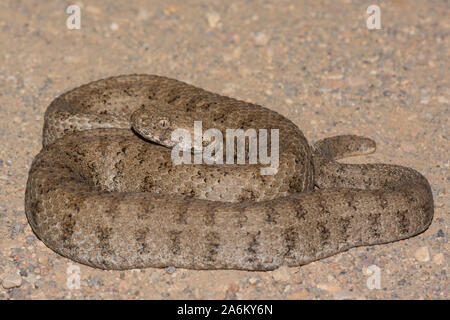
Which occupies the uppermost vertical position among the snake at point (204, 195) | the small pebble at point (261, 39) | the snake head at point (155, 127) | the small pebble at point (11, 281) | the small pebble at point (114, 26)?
the small pebble at point (114, 26)

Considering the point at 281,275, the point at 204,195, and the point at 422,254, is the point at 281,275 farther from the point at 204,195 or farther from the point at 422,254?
the point at 422,254

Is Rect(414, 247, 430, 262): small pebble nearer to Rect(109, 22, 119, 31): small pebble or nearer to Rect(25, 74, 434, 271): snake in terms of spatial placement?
Rect(25, 74, 434, 271): snake

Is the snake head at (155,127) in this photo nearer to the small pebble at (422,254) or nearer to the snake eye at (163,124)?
the snake eye at (163,124)

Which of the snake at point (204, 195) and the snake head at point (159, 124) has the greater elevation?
the snake head at point (159, 124)

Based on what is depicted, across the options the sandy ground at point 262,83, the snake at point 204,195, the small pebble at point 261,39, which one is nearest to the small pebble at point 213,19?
the sandy ground at point 262,83

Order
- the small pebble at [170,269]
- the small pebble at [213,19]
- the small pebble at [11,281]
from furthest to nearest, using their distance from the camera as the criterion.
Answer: the small pebble at [213,19] < the small pebble at [170,269] < the small pebble at [11,281]

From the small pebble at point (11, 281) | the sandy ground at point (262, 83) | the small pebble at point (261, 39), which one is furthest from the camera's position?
the small pebble at point (261, 39)
